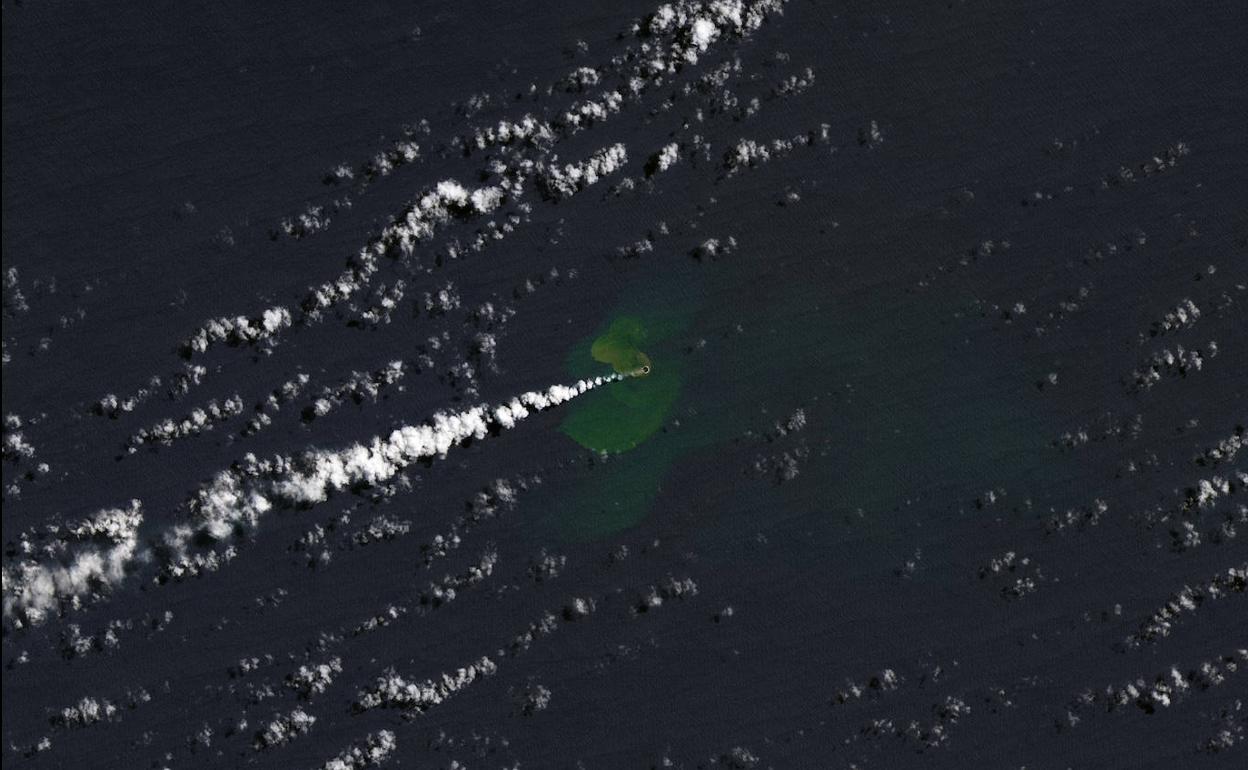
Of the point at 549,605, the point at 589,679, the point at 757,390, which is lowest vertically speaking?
the point at 589,679

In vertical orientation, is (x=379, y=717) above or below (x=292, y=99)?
below

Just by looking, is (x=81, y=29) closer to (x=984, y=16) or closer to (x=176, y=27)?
(x=176, y=27)

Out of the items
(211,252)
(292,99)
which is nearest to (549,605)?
(211,252)
